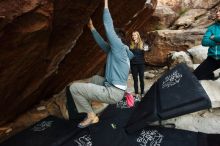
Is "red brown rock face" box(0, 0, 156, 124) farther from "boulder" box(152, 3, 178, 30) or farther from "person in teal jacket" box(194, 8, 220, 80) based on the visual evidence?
"boulder" box(152, 3, 178, 30)

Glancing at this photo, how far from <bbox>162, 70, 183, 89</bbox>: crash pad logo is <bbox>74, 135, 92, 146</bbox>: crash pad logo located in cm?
207

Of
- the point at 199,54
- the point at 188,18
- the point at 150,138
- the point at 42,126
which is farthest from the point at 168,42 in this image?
the point at 150,138

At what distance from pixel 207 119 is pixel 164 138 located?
1.72 m

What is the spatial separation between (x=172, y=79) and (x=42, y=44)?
294cm

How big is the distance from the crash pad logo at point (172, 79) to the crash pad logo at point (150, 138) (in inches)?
48.5

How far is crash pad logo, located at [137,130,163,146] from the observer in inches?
240

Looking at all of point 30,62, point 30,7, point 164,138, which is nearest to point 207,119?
point 164,138

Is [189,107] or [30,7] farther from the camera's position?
[189,107]

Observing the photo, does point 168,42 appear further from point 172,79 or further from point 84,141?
point 84,141

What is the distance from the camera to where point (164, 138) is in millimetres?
6250

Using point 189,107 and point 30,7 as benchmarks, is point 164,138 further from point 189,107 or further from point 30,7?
point 30,7

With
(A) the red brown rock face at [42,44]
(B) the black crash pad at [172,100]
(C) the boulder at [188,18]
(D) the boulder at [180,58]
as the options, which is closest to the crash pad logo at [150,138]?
(B) the black crash pad at [172,100]

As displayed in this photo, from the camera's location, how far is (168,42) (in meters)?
15.0

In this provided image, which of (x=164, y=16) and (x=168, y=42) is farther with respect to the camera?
(x=164, y=16)
